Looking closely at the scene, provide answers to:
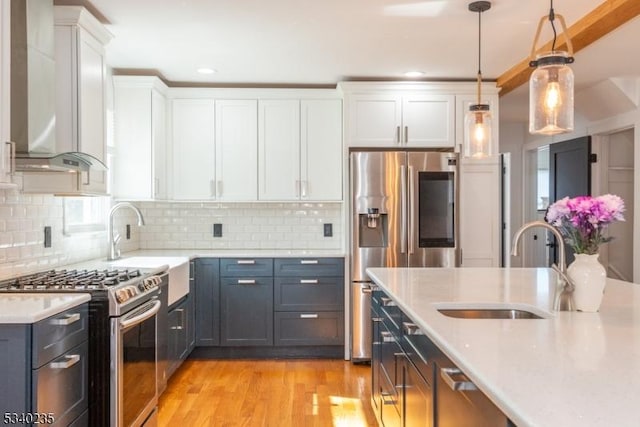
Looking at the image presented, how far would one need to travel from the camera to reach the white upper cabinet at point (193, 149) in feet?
14.3

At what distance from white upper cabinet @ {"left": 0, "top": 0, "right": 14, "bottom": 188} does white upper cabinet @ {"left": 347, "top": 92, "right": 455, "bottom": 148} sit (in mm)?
2588

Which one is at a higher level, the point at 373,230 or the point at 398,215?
the point at 398,215

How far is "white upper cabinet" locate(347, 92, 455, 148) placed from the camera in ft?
13.7

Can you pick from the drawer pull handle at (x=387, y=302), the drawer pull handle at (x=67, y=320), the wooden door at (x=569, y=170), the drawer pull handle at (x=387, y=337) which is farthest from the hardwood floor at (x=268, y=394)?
the wooden door at (x=569, y=170)

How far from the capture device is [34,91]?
7.74 ft

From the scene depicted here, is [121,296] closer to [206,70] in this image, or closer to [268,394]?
[268,394]

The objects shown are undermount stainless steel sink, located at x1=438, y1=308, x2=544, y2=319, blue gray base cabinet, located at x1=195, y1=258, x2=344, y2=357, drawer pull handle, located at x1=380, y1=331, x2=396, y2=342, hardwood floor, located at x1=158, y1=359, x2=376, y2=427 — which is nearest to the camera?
undermount stainless steel sink, located at x1=438, y1=308, x2=544, y2=319

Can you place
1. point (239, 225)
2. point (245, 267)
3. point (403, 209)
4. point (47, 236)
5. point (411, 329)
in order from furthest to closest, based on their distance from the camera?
1. point (239, 225)
2. point (245, 267)
3. point (403, 209)
4. point (47, 236)
5. point (411, 329)

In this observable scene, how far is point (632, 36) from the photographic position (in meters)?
3.07

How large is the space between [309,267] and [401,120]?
1.47 meters

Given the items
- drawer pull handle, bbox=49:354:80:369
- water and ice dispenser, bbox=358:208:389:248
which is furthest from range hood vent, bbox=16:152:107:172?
water and ice dispenser, bbox=358:208:389:248

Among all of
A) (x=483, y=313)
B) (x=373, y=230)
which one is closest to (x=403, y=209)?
(x=373, y=230)

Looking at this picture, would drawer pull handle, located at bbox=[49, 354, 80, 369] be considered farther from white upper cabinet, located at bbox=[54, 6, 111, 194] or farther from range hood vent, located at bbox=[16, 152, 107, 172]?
white upper cabinet, located at bbox=[54, 6, 111, 194]

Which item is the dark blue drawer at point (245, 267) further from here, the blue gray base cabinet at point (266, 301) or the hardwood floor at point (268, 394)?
the hardwood floor at point (268, 394)
